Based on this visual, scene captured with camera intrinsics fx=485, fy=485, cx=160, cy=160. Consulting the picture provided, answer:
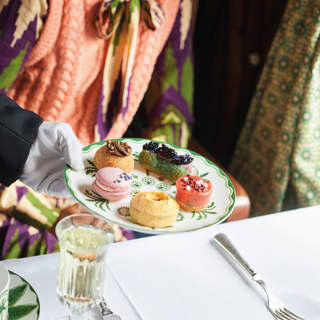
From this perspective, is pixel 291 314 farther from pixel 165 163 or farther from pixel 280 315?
pixel 165 163

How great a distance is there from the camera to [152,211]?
99 centimetres

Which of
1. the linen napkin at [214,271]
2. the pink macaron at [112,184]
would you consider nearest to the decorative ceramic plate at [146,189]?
the pink macaron at [112,184]

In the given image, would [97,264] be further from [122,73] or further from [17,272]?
[122,73]

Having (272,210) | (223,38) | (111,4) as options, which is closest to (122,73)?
(111,4)

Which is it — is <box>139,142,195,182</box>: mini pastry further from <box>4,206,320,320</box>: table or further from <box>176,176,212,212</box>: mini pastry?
<box>4,206,320,320</box>: table

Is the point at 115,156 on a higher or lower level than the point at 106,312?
higher

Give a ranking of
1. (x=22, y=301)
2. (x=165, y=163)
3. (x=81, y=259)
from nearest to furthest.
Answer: (x=81, y=259), (x=22, y=301), (x=165, y=163)

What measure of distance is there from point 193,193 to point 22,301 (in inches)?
16.5

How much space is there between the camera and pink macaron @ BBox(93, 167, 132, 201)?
1.06 meters

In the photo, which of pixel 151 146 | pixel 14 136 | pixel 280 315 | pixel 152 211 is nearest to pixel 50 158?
pixel 14 136

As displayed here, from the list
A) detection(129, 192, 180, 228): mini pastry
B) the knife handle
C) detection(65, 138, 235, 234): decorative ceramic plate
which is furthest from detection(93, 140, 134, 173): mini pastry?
the knife handle

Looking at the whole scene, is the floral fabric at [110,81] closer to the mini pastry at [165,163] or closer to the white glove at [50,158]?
the white glove at [50,158]

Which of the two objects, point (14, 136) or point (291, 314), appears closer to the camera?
point (291, 314)

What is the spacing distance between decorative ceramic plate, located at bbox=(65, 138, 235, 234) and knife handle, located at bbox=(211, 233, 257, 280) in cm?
10
